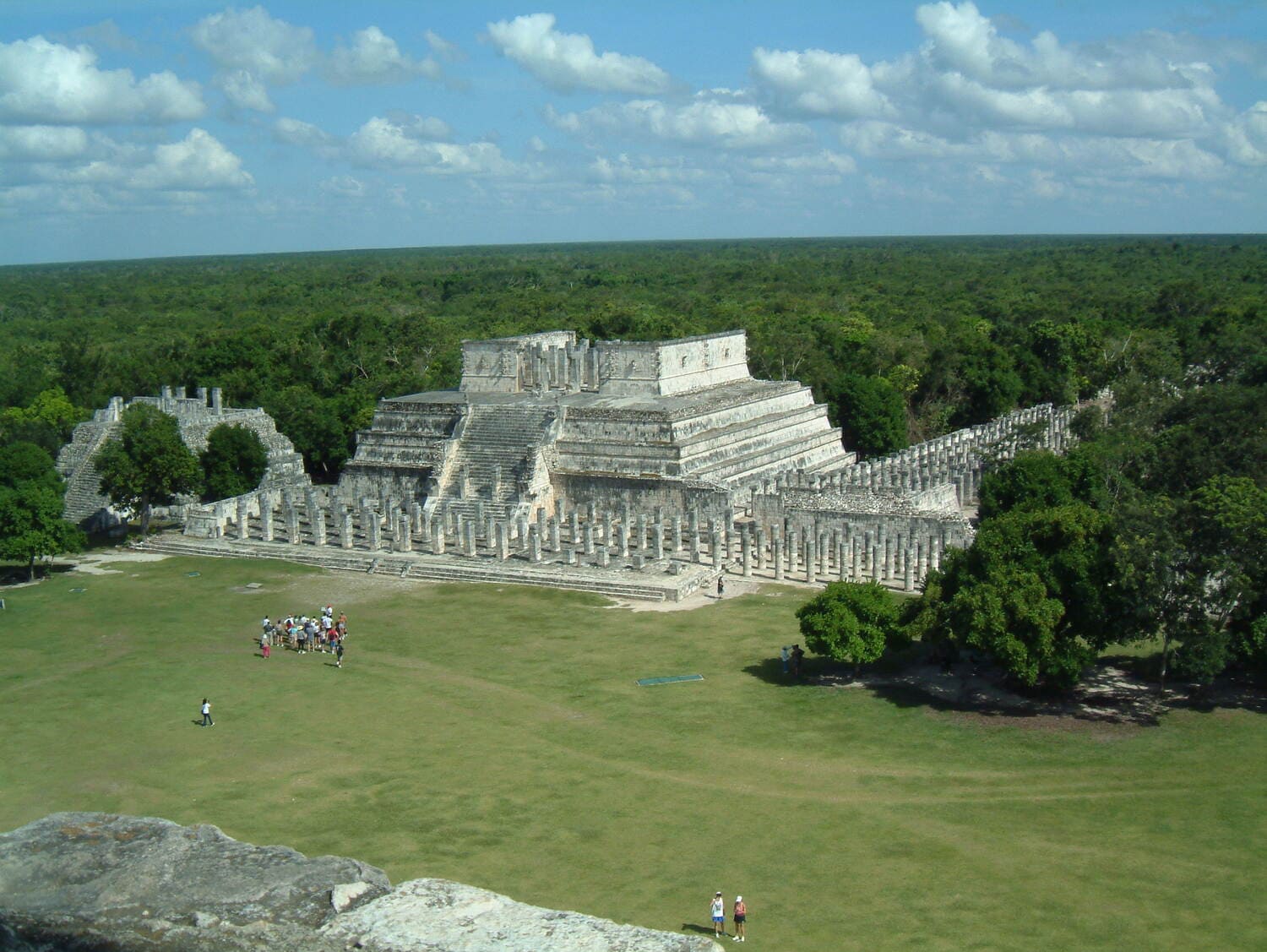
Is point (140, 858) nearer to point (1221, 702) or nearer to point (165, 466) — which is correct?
point (1221, 702)

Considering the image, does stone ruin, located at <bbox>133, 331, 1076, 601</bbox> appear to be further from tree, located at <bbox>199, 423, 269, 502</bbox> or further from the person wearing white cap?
the person wearing white cap

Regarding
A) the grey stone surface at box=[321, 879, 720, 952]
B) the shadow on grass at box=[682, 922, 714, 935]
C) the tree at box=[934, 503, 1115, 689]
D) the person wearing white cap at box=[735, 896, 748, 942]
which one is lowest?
the shadow on grass at box=[682, 922, 714, 935]

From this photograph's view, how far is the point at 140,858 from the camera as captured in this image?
13867 mm

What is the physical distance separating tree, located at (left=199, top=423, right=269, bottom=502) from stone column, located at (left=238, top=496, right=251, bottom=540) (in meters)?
2.15

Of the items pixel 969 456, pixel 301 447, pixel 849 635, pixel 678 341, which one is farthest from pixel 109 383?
pixel 849 635

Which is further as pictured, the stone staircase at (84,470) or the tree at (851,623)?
the stone staircase at (84,470)

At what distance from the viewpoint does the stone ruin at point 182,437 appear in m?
44.4

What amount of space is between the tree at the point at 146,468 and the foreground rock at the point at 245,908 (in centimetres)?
2796

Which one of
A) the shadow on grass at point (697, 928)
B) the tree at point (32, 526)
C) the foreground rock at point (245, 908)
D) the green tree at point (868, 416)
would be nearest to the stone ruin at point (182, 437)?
the tree at point (32, 526)

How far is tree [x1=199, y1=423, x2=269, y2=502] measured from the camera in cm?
4419

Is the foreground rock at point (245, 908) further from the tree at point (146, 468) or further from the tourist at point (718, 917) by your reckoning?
the tree at point (146, 468)

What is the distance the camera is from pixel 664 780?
20984 millimetres

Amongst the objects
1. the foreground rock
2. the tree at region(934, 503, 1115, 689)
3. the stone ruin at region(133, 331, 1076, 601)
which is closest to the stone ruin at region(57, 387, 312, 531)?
the stone ruin at region(133, 331, 1076, 601)

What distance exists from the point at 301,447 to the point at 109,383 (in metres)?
17.8
